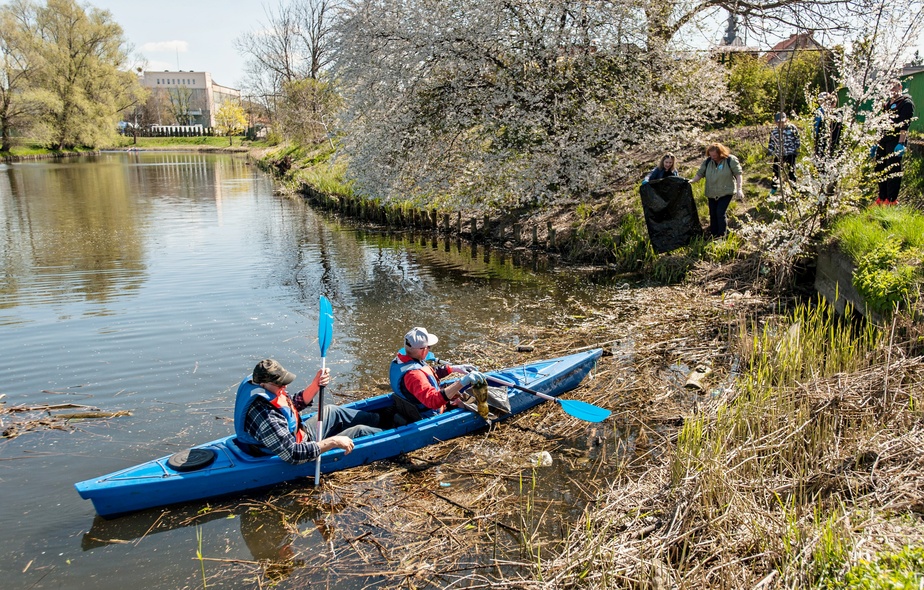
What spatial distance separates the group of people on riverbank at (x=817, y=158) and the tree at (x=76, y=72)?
179ft

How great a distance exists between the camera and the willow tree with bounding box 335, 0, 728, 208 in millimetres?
14078

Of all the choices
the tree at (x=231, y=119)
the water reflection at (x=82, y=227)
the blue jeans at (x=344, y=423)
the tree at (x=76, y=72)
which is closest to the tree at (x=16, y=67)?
the tree at (x=76, y=72)

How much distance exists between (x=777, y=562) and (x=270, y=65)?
165 ft

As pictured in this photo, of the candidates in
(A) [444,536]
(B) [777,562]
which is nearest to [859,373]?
(B) [777,562]

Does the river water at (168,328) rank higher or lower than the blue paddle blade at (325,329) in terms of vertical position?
lower

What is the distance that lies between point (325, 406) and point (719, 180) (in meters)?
8.22

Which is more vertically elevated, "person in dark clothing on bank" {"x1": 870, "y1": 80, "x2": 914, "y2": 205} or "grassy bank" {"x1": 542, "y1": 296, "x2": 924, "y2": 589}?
"person in dark clothing on bank" {"x1": 870, "y1": 80, "x2": 914, "y2": 205}

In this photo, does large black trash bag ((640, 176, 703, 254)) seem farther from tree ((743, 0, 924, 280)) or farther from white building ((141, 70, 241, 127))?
white building ((141, 70, 241, 127))

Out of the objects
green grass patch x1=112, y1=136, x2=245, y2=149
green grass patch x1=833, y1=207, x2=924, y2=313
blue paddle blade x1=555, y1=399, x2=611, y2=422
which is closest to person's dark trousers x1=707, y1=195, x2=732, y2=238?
green grass patch x1=833, y1=207, x2=924, y2=313

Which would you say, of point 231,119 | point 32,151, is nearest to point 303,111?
point 32,151

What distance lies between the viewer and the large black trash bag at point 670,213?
1184cm

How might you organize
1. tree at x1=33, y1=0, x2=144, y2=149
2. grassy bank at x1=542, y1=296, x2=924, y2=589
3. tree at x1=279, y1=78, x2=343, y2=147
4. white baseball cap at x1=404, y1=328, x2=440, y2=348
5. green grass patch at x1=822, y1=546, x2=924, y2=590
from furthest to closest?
tree at x1=33, y1=0, x2=144, y2=149 → tree at x1=279, y1=78, x2=343, y2=147 → white baseball cap at x1=404, y1=328, x2=440, y2=348 → grassy bank at x1=542, y1=296, x2=924, y2=589 → green grass patch at x1=822, y1=546, x2=924, y2=590

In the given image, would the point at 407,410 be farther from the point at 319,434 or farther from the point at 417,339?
the point at 319,434

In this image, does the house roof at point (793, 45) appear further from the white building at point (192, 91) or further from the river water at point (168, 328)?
the white building at point (192, 91)
